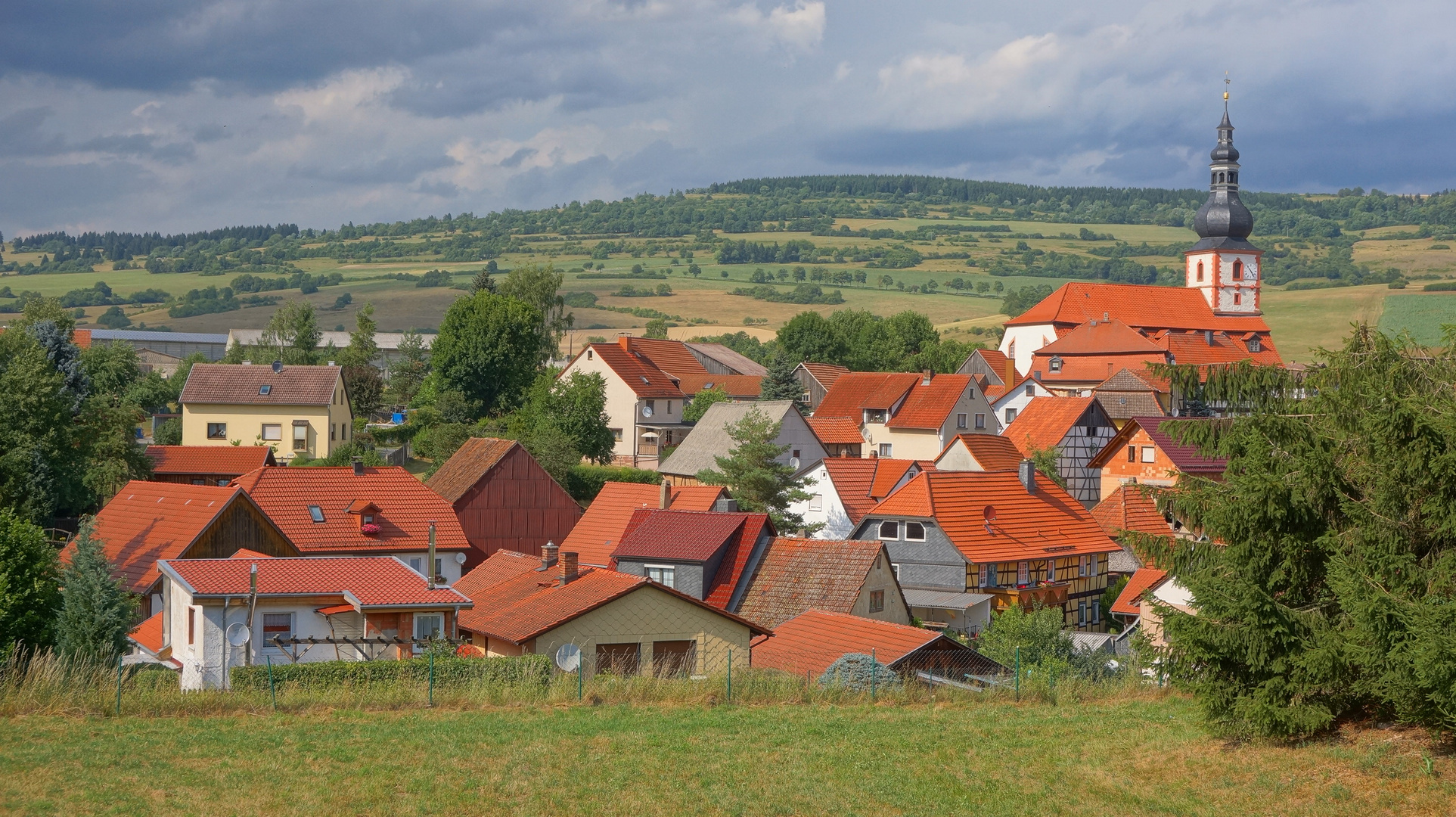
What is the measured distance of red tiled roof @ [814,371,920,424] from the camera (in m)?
72.6

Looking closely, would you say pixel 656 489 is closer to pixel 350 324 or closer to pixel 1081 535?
pixel 1081 535

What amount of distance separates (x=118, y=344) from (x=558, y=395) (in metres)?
Answer: 32.3

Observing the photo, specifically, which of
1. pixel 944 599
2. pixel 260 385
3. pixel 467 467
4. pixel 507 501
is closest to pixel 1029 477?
pixel 944 599

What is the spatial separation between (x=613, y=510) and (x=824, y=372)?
1955 inches

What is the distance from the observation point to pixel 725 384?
8794cm

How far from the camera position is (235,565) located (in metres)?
27.9

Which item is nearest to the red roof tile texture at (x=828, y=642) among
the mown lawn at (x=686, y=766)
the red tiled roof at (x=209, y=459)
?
the mown lawn at (x=686, y=766)

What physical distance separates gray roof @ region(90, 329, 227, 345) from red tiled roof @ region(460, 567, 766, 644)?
12637 cm

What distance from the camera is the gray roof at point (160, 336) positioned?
486ft

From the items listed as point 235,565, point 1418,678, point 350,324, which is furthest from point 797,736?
point 350,324

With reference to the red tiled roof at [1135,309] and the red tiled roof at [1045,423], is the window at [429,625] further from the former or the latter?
the red tiled roof at [1135,309]

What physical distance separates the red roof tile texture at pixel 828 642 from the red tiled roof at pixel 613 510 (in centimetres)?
1481

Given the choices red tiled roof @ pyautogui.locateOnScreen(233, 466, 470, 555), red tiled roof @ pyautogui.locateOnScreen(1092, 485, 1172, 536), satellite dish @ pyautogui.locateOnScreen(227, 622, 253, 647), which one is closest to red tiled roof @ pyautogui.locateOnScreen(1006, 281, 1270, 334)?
red tiled roof @ pyautogui.locateOnScreen(1092, 485, 1172, 536)

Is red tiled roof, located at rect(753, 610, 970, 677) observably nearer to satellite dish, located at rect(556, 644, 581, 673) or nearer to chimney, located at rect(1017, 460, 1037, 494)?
satellite dish, located at rect(556, 644, 581, 673)
